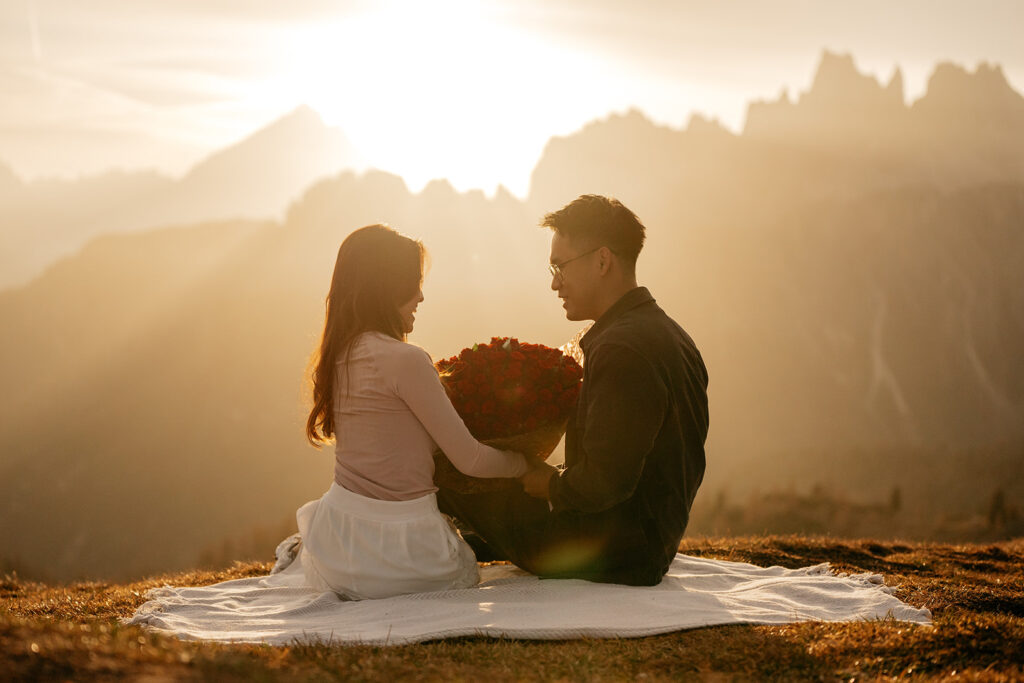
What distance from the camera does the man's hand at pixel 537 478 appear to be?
220 inches

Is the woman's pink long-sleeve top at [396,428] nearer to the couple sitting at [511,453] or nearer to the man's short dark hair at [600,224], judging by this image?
the couple sitting at [511,453]

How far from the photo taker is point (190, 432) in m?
116

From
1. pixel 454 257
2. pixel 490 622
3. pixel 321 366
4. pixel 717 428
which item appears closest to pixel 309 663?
pixel 490 622

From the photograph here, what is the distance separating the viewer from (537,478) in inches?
220

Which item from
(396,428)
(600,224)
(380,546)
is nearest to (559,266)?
(600,224)

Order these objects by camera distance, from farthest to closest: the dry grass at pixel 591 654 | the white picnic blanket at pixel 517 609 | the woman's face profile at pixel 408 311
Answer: the woman's face profile at pixel 408 311
the white picnic blanket at pixel 517 609
the dry grass at pixel 591 654

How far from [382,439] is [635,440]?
1846 mm

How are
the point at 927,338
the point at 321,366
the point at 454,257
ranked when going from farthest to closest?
the point at 927,338 < the point at 454,257 < the point at 321,366

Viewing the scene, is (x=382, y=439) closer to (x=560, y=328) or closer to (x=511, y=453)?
(x=511, y=453)

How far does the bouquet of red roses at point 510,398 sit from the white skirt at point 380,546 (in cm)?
39

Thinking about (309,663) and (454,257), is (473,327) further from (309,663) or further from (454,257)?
(309,663)

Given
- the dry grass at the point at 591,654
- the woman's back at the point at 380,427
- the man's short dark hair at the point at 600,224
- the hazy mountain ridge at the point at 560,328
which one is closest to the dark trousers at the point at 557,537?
the woman's back at the point at 380,427

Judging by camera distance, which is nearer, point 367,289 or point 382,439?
point 367,289

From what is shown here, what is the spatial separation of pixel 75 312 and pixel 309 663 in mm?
174157
